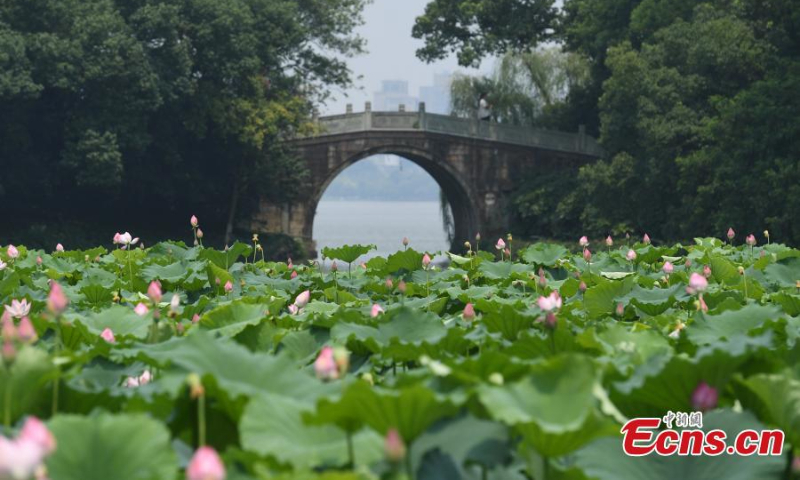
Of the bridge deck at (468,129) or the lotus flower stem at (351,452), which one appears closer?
the lotus flower stem at (351,452)

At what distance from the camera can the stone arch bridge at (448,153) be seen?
118 ft

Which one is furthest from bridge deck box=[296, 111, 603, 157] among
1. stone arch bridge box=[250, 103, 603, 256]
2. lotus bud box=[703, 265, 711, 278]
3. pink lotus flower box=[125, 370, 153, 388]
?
pink lotus flower box=[125, 370, 153, 388]

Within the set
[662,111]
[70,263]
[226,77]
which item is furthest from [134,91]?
[70,263]

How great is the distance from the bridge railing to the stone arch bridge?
3 cm

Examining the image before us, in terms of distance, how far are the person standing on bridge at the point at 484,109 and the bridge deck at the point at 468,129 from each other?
50cm

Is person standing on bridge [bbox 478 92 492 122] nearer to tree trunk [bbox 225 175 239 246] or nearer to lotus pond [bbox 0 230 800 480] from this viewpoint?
tree trunk [bbox 225 175 239 246]

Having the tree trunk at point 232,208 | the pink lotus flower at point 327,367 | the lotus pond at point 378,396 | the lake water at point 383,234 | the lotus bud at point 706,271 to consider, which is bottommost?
the lake water at point 383,234

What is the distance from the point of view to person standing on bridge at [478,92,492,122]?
37.4 m

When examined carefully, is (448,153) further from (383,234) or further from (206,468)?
(383,234)

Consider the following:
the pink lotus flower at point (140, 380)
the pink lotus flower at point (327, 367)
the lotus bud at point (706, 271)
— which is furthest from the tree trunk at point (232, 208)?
the pink lotus flower at point (327, 367)

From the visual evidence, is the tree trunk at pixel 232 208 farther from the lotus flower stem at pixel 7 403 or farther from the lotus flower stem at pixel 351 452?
the lotus flower stem at pixel 351 452

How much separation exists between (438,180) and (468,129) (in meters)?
3.32

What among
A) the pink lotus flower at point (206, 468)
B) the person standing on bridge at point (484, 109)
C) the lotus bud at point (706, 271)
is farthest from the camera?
the person standing on bridge at point (484, 109)

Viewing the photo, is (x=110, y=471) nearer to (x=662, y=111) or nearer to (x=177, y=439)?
(x=177, y=439)
